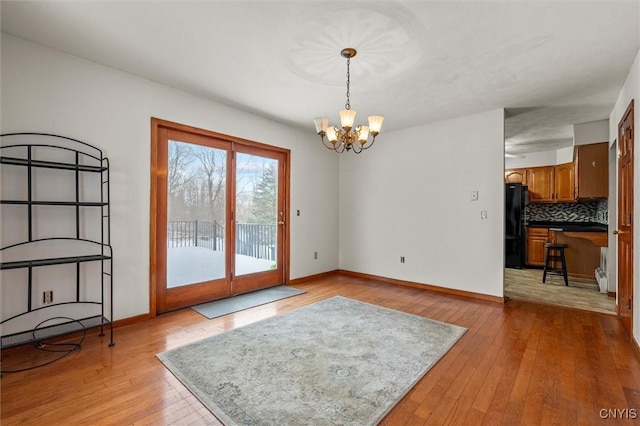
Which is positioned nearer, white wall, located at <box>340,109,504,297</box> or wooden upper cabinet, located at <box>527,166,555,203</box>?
white wall, located at <box>340,109,504,297</box>

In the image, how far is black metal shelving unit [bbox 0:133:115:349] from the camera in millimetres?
2436

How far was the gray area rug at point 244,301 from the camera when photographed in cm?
354

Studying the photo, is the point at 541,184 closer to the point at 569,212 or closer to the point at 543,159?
the point at 543,159

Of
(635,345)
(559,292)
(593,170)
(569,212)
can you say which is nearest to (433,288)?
(559,292)

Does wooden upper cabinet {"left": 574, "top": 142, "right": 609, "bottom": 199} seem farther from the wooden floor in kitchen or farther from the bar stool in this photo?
the wooden floor in kitchen

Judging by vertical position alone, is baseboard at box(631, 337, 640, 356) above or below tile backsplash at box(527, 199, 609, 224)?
below

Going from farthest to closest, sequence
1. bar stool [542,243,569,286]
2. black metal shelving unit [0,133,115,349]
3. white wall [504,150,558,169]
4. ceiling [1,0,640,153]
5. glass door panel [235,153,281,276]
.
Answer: white wall [504,150,558,169] → bar stool [542,243,569,286] → glass door panel [235,153,281,276] → black metal shelving unit [0,133,115,349] → ceiling [1,0,640,153]

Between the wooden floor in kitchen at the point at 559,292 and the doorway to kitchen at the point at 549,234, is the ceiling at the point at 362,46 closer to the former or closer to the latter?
the doorway to kitchen at the point at 549,234

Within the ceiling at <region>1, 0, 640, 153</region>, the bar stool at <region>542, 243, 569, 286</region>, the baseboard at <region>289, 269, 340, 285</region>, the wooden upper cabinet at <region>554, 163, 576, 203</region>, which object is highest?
the ceiling at <region>1, 0, 640, 153</region>

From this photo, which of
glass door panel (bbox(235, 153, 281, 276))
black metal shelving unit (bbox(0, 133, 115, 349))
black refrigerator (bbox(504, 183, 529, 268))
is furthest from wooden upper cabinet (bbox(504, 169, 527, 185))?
black metal shelving unit (bbox(0, 133, 115, 349))


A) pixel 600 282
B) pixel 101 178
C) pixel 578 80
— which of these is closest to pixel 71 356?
pixel 101 178

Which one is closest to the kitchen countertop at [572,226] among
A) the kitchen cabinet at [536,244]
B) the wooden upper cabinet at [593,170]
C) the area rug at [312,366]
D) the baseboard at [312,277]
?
the kitchen cabinet at [536,244]

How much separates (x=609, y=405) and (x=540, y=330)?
128 cm

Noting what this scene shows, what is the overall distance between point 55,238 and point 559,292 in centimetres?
642
